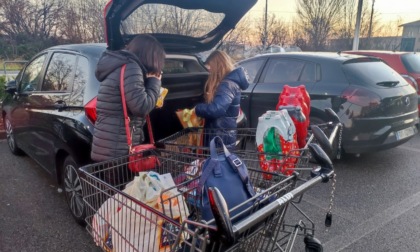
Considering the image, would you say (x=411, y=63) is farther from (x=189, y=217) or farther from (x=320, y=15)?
(x=320, y=15)

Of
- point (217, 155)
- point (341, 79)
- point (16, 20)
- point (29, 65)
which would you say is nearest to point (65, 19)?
point (16, 20)

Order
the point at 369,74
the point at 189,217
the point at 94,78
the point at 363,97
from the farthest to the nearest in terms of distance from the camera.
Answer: the point at 369,74
the point at 363,97
the point at 94,78
the point at 189,217

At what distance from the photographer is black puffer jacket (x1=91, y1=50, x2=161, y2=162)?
2.32 meters

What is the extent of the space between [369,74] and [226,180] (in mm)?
3919

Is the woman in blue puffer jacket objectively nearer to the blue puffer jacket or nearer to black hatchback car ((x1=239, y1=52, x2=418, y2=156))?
the blue puffer jacket

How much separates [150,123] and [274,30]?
2881 centimetres

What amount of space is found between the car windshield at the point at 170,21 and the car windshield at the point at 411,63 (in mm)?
4846

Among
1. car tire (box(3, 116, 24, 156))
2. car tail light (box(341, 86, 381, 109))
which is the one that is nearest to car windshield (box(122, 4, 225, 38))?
car tail light (box(341, 86, 381, 109))

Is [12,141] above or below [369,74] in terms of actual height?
below

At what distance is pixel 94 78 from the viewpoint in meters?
2.86

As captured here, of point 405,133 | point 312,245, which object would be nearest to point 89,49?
point 312,245

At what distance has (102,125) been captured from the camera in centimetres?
248

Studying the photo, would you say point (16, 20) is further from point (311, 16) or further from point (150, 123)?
point (150, 123)

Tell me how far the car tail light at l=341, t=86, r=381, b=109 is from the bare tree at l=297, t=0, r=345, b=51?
32.5m
